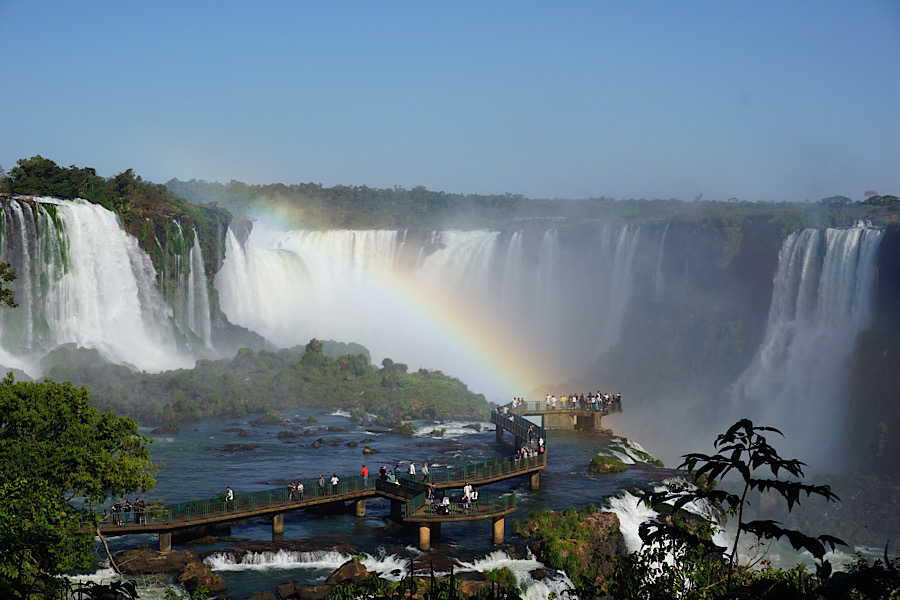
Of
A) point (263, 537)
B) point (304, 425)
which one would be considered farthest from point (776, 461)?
point (304, 425)

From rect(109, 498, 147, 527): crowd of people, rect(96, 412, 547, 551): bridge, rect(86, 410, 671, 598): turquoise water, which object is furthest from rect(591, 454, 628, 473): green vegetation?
rect(109, 498, 147, 527): crowd of people

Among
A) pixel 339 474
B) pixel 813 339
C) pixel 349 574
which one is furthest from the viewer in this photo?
pixel 813 339

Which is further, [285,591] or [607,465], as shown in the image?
[607,465]

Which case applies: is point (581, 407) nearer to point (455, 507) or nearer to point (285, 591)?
point (455, 507)

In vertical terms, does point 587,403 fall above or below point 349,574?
above

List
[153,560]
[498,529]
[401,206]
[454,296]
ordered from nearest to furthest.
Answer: [153,560]
[498,529]
[454,296]
[401,206]

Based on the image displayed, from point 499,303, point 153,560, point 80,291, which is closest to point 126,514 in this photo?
point 153,560

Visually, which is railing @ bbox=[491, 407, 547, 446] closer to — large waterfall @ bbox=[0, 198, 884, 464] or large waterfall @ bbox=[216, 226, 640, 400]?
large waterfall @ bbox=[0, 198, 884, 464]

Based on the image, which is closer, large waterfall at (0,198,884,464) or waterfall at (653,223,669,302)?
large waterfall at (0,198,884,464)
